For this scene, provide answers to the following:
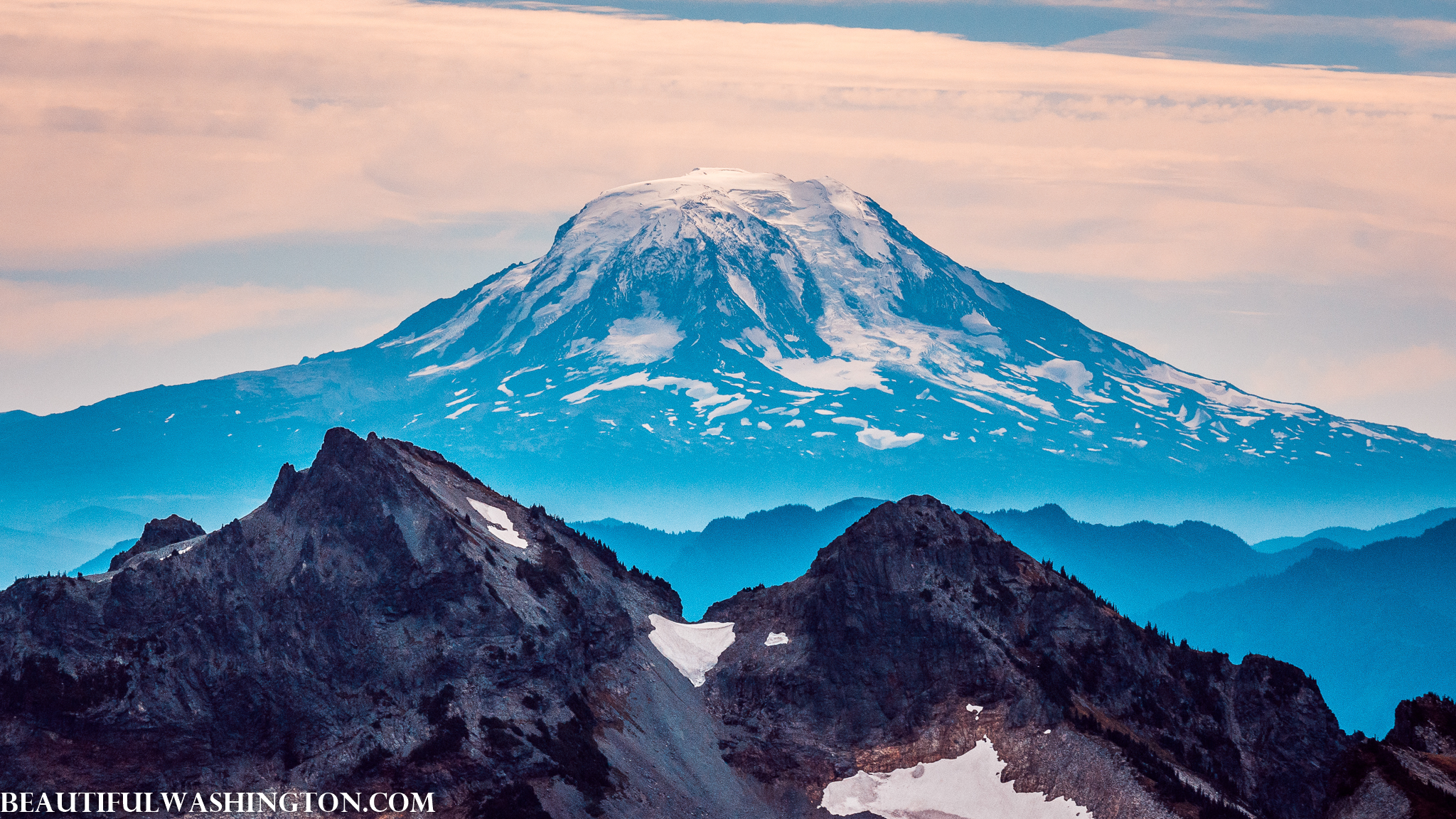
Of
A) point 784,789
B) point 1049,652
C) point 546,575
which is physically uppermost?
point 546,575

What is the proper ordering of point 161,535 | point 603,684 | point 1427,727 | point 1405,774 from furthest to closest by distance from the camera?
point 161,535
point 603,684
point 1427,727
point 1405,774

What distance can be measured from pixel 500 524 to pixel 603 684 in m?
24.3

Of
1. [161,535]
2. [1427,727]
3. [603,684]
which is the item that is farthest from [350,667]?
[1427,727]

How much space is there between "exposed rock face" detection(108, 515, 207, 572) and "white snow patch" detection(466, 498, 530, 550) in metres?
30.3

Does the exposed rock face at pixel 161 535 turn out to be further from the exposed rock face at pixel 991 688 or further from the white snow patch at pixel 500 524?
the exposed rock face at pixel 991 688

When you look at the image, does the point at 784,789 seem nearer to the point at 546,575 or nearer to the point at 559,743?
the point at 559,743

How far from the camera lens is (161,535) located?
622 ft

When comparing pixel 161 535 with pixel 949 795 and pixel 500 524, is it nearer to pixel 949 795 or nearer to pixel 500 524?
pixel 500 524

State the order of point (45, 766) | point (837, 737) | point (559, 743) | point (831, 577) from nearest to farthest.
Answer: point (45, 766) → point (559, 743) → point (837, 737) → point (831, 577)

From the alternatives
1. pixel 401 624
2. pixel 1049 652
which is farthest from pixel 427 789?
pixel 1049 652

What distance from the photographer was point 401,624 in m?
168

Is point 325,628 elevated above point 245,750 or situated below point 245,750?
above

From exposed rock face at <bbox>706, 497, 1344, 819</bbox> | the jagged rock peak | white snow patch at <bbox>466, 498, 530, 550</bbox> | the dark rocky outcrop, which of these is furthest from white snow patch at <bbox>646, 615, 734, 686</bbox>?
the jagged rock peak

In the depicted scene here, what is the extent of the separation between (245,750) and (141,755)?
9.03 metres
